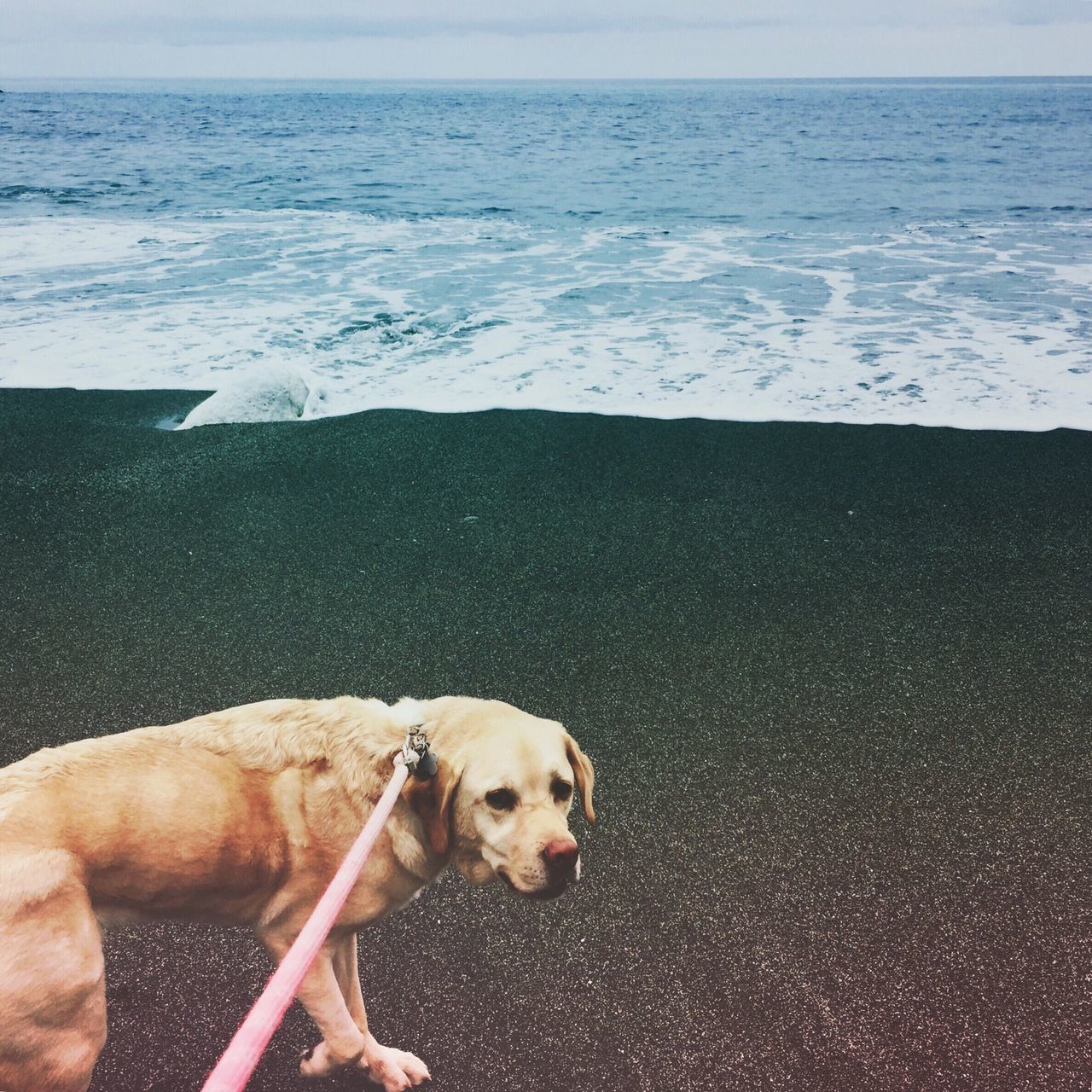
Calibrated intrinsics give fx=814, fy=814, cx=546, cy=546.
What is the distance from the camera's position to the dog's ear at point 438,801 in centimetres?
193

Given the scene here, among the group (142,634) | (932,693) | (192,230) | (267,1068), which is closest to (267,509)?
(142,634)

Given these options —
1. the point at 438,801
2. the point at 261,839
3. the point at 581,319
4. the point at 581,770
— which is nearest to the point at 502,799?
the point at 438,801

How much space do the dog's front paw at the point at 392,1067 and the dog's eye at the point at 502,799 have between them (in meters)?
0.77

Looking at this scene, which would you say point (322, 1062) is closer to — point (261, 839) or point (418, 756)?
point (261, 839)

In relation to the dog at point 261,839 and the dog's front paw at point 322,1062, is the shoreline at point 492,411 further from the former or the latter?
the dog's front paw at point 322,1062

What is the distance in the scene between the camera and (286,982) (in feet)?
4.19

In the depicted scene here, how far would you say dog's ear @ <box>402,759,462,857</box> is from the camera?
1935 mm

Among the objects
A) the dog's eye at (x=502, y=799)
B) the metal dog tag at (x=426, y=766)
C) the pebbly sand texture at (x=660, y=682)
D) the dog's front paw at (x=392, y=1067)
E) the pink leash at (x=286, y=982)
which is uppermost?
the pink leash at (x=286, y=982)

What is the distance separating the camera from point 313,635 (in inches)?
153

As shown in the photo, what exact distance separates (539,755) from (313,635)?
88.3 inches

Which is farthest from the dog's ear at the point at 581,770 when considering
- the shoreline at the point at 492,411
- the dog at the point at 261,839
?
the shoreline at the point at 492,411

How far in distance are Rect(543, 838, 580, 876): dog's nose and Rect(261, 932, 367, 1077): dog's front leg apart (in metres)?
0.62

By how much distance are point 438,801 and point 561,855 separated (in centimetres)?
33

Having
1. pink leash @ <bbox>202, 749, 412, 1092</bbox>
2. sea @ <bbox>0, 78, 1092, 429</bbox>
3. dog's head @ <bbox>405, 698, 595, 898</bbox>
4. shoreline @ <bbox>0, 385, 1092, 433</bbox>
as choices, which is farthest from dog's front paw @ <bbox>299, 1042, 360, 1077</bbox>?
sea @ <bbox>0, 78, 1092, 429</bbox>
